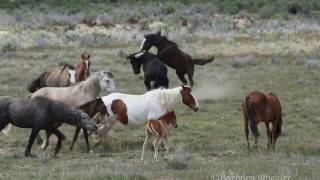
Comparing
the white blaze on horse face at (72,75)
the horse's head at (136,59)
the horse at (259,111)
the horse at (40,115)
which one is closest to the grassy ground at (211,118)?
the horse at (259,111)

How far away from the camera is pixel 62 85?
17.7 m

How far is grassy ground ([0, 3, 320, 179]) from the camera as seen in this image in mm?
11367

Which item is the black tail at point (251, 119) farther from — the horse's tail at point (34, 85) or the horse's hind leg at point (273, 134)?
the horse's tail at point (34, 85)

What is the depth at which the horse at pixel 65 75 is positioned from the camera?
56.6ft

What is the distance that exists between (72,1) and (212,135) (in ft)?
176

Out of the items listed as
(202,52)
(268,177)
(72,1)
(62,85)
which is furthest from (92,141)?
(72,1)

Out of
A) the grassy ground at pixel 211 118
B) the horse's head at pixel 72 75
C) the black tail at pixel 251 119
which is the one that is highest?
the horse's head at pixel 72 75

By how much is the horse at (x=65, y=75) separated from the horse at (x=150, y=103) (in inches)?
107

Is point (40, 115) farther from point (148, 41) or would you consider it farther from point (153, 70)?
point (148, 41)

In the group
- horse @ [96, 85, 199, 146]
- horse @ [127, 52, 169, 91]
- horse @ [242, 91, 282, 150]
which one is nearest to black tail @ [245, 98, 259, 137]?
horse @ [242, 91, 282, 150]

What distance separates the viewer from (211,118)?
61.1 ft

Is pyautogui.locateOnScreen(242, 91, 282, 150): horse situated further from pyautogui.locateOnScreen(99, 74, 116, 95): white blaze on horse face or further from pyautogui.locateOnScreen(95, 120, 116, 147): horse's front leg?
pyautogui.locateOnScreen(99, 74, 116, 95): white blaze on horse face

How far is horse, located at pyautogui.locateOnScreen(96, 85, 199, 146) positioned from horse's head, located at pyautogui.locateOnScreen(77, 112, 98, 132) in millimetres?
1004

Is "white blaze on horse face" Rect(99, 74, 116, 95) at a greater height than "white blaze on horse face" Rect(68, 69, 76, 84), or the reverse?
"white blaze on horse face" Rect(99, 74, 116, 95)
